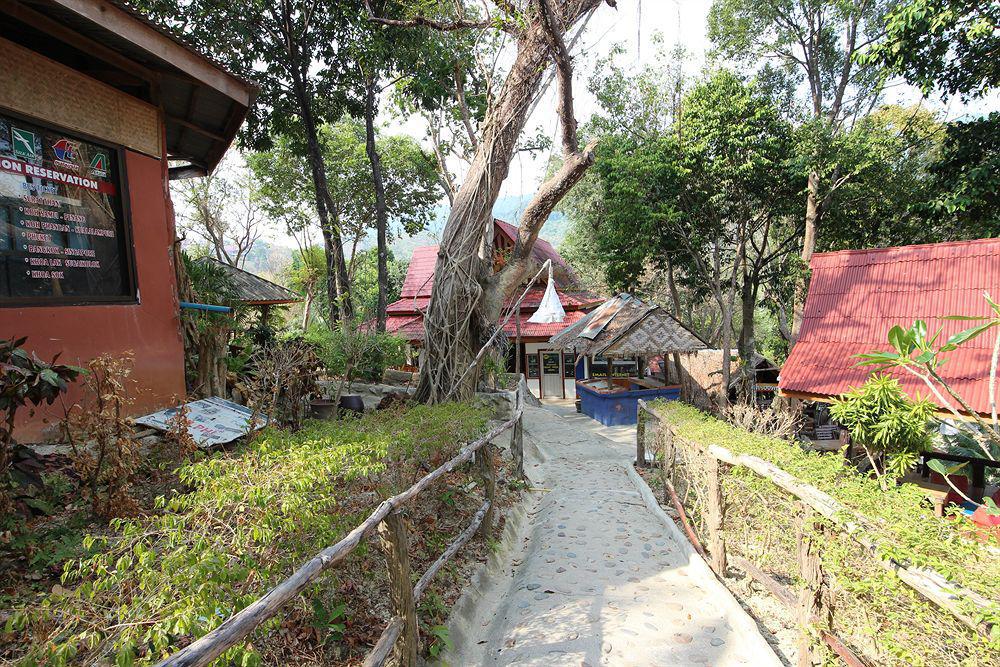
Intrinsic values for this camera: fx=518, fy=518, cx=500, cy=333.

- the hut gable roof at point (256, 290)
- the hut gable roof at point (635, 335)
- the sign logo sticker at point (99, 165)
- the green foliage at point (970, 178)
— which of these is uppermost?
the green foliage at point (970, 178)

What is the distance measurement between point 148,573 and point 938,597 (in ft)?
8.59

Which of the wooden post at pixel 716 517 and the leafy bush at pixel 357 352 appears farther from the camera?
the leafy bush at pixel 357 352

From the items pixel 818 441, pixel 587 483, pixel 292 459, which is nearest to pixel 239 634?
pixel 292 459

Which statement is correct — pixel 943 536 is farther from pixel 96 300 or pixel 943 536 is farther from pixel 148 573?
pixel 96 300

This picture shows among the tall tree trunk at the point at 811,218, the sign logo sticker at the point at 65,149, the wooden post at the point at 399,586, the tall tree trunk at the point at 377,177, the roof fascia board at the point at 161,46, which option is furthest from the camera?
the tall tree trunk at the point at 377,177

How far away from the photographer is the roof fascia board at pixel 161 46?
423 cm

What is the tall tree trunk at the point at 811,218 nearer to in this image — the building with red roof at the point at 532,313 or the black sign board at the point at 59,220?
the building with red roof at the point at 532,313

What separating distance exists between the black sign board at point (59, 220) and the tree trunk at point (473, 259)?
349 cm

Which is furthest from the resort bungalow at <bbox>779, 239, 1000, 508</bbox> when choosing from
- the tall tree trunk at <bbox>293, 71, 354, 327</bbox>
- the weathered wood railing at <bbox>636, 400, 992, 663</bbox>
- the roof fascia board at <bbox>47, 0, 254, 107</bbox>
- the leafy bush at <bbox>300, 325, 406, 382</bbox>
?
the tall tree trunk at <bbox>293, 71, 354, 327</bbox>

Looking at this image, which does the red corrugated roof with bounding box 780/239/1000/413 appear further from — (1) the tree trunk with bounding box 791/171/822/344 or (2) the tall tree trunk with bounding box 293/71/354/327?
(2) the tall tree trunk with bounding box 293/71/354/327

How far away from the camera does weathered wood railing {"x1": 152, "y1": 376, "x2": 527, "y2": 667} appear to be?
1359mm

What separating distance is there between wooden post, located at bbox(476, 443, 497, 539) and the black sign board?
3.98 metres

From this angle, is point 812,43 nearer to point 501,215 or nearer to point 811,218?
point 811,218

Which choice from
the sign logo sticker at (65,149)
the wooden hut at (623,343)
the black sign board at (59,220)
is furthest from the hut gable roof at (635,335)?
the sign logo sticker at (65,149)
